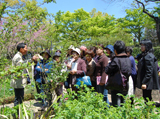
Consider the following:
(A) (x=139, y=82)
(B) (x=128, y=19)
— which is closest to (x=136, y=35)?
(B) (x=128, y=19)

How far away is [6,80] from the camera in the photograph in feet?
5.47

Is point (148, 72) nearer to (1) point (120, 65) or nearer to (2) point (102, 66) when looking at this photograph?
(1) point (120, 65)

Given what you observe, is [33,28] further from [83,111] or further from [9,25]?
[83,111]

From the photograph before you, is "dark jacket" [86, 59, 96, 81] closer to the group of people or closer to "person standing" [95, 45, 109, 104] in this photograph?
the group of people

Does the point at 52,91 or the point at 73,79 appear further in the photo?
the point at 73,79

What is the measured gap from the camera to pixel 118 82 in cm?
257

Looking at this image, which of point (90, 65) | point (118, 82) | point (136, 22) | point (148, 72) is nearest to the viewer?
point (118, 82)

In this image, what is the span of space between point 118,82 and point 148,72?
71 centimetres

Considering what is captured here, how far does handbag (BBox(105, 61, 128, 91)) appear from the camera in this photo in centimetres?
257

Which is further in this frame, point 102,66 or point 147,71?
point 102,66

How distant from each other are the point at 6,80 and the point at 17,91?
5.48ft

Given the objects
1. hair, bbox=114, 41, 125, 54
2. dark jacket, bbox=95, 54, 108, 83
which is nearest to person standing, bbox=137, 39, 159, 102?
hair, bbox=114, 41, 125, 54

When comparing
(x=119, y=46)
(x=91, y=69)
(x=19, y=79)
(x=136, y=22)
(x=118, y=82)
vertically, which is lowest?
(x=118, y=82)

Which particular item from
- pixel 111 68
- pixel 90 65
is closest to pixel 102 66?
pixel 90 65
